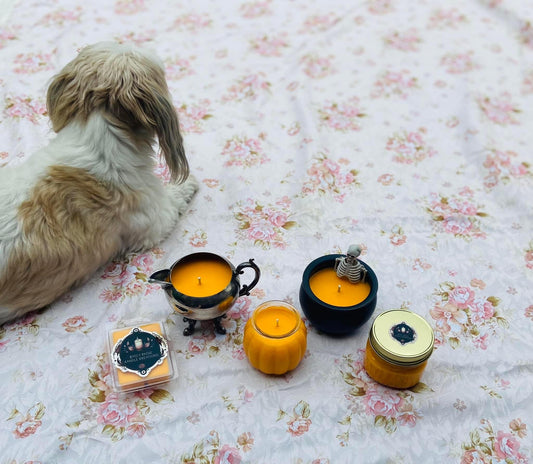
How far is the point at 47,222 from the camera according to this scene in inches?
54.3

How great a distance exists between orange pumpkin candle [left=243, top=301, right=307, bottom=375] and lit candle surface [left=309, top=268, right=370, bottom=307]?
0.10 m

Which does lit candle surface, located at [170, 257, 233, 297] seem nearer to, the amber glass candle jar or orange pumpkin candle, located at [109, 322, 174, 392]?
orange pumpkin candle, located at [109, 322, 174, 392]

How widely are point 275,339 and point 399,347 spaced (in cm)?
30

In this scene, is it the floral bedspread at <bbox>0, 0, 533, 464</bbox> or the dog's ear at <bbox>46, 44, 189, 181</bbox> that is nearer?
the floral bedspread at <bbox>0, 0, 533, 464</bbox>

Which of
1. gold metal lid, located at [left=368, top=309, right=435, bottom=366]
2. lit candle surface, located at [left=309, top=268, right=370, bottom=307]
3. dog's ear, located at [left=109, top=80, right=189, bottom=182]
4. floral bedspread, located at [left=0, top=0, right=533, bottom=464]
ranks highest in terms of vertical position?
dog's ear, located at [left=109, top=80, right=189, bottom=182]

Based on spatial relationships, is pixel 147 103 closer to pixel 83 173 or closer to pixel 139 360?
pixel 83 173

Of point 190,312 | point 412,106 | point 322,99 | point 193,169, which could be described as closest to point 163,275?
point 190,312

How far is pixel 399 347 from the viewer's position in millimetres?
1205

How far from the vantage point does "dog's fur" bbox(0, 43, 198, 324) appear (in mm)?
1364

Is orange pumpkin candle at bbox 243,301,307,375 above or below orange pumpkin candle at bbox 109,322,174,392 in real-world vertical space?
above

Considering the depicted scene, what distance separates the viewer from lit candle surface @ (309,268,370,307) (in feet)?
4.37

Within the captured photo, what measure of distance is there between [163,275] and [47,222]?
355mm

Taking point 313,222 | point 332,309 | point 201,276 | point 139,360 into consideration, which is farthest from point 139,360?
point 313,222

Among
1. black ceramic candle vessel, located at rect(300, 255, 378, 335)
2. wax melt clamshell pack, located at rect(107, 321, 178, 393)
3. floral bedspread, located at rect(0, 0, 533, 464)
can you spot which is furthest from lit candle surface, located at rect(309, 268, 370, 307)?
wax melt clamshell pack, located at rect(107, 321, 178, 393)
